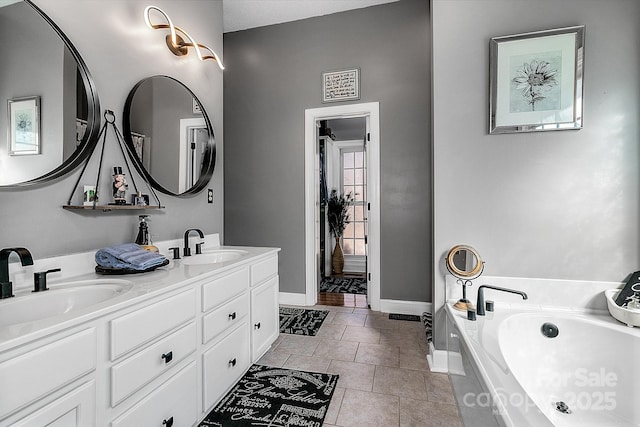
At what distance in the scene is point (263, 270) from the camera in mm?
2197

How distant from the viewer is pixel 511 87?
1.91m

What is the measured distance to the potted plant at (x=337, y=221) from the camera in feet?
16.4

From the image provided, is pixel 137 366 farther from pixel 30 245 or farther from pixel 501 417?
pixel 501 417

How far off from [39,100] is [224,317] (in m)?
1.32

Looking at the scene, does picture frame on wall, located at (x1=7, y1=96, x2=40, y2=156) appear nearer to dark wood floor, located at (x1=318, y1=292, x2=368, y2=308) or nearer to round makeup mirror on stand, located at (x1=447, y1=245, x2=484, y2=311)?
round makeup mirror on stand, located at (x1=447, y1=245, x2=484, y2=311)

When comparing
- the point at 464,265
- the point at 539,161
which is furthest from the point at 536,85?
the point at 464,265

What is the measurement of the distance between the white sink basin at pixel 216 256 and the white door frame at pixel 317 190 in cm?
120

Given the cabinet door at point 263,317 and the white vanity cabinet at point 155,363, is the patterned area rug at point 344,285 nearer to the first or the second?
the cabinet door at point 263,317

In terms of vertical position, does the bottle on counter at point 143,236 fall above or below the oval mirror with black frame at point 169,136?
below

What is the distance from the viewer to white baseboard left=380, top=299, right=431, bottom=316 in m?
3.08

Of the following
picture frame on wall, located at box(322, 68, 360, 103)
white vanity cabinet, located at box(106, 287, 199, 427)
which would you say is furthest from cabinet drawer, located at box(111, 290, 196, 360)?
picture frame on wall, located at box(322, 68, 360, 103)

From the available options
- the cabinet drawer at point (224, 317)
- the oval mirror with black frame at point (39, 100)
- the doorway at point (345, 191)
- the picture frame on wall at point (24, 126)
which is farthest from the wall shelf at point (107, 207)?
the doorway at point (345, 191)

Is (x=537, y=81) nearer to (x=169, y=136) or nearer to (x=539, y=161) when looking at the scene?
(x=539, y=161)

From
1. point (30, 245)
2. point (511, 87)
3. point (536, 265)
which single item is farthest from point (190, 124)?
point (536, 265)
